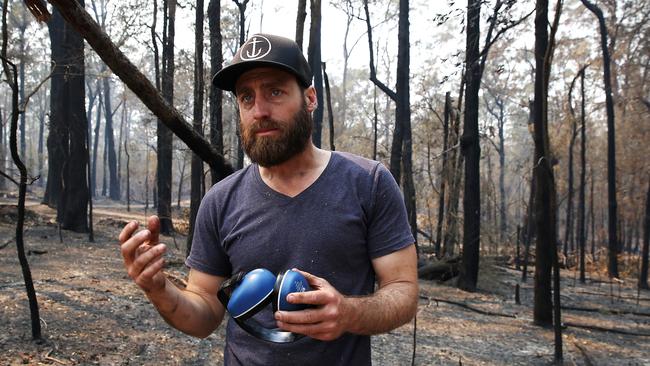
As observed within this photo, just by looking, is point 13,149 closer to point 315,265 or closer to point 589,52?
point 315,265

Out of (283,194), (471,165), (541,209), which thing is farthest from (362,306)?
(471,165)

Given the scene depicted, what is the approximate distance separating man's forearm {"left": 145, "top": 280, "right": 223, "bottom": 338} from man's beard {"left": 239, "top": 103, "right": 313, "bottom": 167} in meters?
0.59

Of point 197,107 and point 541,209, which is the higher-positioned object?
point 197,107

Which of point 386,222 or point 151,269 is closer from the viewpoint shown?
point 151,269

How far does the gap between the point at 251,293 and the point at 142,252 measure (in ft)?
1.23

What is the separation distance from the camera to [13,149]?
467 centimetres

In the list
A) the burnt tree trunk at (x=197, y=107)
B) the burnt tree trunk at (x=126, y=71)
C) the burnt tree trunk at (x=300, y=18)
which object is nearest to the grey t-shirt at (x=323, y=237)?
the burnt tree trunk at (x=126, y=71)

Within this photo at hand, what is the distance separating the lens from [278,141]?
73.5 inches

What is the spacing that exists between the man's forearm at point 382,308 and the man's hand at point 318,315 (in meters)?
0.05

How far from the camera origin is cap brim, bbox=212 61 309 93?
6.00ft

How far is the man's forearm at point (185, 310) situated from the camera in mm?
1677

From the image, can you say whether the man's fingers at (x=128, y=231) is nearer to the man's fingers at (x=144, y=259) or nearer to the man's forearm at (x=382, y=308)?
the man's fingers at (x=144, y=259)

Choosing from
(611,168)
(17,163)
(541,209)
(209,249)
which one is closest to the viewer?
(209,249)

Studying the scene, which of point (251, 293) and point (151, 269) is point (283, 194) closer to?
point (251, 293)
